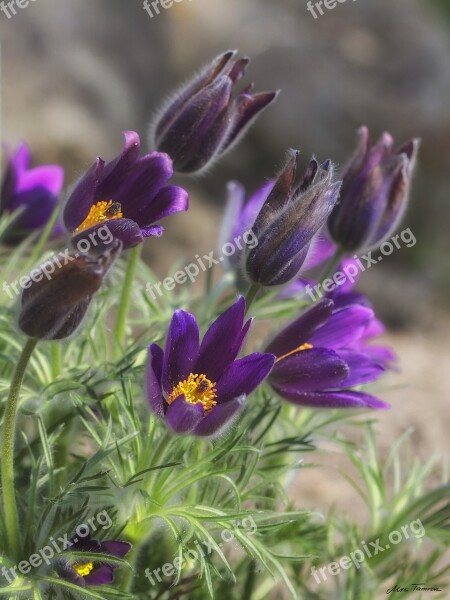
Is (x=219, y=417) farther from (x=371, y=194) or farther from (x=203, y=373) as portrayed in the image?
(x=371, y=194)

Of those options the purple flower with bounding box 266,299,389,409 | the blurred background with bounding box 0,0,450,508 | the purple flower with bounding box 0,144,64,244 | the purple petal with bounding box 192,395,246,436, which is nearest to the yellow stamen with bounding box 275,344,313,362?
the purple flower with bounding box 266,299,389,409

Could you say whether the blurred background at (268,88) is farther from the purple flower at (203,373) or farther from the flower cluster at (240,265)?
the purple flower at (203,373)

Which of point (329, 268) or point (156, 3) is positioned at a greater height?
point (156, 3)

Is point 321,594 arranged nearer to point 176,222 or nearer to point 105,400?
point 105,400

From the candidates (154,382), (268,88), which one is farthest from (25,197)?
(268,88)

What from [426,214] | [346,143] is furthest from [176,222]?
→ [426,214]

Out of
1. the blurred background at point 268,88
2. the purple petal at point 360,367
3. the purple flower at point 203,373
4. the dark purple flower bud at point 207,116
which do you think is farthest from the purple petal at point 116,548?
the blurred background at point 268,88
